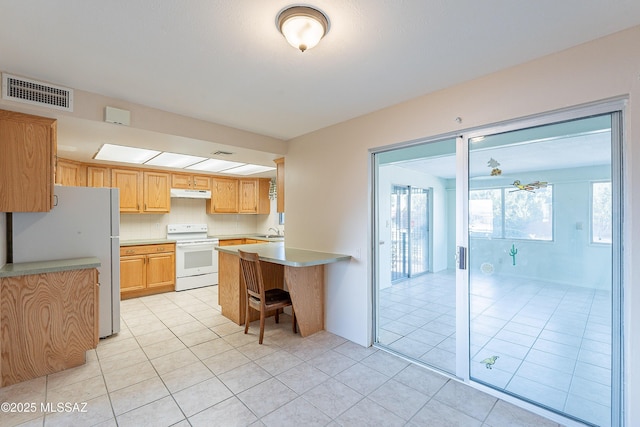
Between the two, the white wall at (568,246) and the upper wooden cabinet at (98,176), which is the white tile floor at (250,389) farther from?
the upper wooden cabinet at (98,176)

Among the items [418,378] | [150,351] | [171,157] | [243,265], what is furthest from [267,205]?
[418,378]

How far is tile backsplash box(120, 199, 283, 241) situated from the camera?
530cm

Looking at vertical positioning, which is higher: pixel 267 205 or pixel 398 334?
pixel 267 205

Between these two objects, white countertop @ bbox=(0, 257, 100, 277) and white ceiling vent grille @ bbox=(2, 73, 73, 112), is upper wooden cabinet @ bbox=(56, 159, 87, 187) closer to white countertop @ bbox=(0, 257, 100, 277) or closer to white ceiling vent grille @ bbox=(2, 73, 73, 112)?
white countertop @ bbox=(0, 257, 100, 277)

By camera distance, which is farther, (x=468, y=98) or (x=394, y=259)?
(x=394, y=259)

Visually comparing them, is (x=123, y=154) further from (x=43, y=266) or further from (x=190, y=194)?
(x=43, y=266)

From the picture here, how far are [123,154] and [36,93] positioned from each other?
1.82m

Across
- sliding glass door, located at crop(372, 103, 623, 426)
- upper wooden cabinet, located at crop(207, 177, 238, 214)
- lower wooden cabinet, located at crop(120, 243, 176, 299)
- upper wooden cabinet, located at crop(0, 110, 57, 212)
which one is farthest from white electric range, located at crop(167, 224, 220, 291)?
sliding glass door, located at crop(372, 103, 623, 426)

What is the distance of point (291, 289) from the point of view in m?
3.22

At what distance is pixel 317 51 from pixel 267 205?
16.5 feet

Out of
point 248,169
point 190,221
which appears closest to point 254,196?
point 248,169

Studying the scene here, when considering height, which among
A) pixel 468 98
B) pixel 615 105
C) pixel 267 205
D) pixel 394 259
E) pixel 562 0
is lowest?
pixel 394 259

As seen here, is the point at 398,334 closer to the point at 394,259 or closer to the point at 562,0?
the point at 394,259

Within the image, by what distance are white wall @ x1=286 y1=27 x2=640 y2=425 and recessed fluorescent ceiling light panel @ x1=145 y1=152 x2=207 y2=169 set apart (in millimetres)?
1517
